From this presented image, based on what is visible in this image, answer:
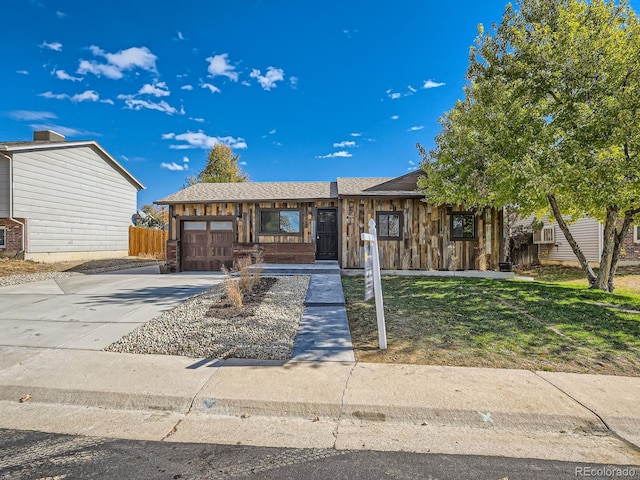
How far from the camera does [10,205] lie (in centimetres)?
1388

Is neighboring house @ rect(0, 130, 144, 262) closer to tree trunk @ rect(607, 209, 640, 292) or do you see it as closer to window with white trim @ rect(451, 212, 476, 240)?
window with white trim @ rect(451, 212, 476, 240)

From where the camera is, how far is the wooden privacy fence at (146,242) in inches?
814

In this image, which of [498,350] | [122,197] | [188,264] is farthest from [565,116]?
[122,197]

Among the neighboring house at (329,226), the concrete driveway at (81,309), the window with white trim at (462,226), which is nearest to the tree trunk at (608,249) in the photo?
the neighboring house at (329,226)

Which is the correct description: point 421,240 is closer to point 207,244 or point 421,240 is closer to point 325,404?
point 207,244

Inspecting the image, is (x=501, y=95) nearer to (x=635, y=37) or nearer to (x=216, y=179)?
(x=635, y=37)

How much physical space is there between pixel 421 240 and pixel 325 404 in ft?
33.2

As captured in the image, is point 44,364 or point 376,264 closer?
point 44,364

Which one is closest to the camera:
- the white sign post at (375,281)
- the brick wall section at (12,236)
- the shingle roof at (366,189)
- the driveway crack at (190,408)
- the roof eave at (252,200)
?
the driveway crack at (190,408)

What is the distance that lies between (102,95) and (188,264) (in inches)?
413

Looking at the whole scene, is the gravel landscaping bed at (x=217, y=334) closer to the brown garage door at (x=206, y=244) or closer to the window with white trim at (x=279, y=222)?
the window with white trim at (x=279, y=222)

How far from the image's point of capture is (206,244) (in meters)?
13.8

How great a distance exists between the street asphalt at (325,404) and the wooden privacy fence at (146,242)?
17.9 metres

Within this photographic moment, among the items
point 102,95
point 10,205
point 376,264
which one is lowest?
point 376,264
